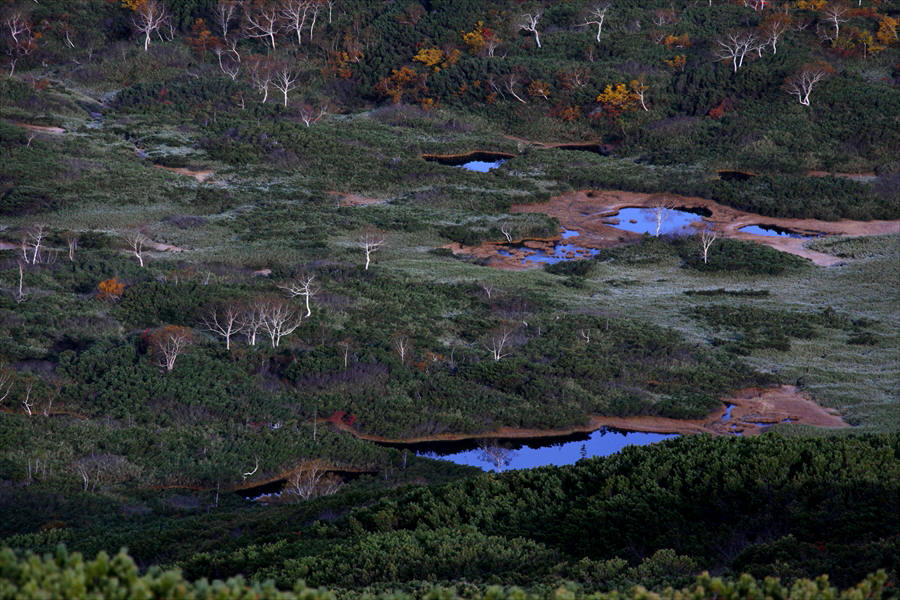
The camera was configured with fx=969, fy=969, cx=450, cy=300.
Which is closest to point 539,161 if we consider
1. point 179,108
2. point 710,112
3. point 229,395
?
point 710,112

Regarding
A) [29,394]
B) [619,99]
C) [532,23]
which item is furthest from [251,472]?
[532,23]

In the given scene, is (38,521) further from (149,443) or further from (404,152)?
(404,152)

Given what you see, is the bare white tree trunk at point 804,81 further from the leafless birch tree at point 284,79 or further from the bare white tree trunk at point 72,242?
the bare white tree trunk at point 72,242

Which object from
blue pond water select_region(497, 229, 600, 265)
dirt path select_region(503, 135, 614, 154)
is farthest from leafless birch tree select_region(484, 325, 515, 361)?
dirt path select_region(503, 135, 614, 154)

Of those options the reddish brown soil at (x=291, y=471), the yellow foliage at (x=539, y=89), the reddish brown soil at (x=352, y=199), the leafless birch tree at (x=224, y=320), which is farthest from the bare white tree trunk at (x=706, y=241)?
the reddish brown soil at (x=291, y=471)

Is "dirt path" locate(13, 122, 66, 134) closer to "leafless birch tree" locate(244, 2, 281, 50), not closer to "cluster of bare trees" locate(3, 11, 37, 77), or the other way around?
"cluster of bare trees" locate(3, 11, 37, 77)

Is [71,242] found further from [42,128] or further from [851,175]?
[851,175]
